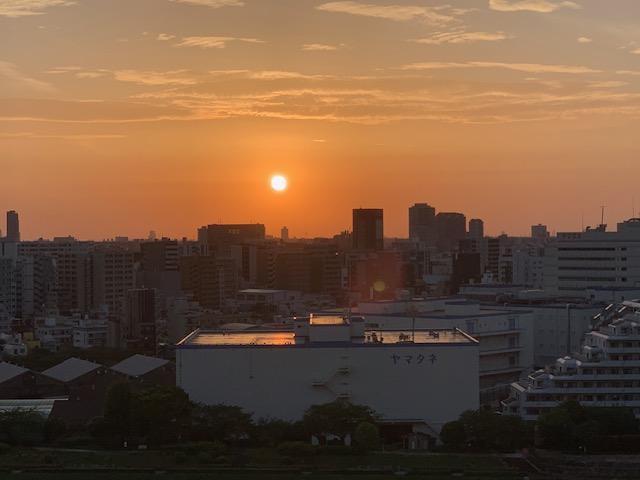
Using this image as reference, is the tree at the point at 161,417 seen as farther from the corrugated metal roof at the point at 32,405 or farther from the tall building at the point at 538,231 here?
the tall building at the point at 538,231

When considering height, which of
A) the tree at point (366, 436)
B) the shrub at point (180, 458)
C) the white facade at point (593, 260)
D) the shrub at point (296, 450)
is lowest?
the shrub at point (180, 458)

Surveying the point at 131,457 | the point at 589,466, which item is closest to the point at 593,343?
the point at 589,466

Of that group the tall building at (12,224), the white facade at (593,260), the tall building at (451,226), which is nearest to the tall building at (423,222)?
the tall building at (451,226)

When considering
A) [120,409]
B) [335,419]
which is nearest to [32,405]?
[120,409]

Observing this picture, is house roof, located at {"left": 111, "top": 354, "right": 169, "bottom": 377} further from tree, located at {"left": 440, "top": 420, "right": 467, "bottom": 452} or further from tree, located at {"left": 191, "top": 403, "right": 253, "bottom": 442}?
tree, located at {"left": 440, "top": 420, "right": 467, "bottom": 452}

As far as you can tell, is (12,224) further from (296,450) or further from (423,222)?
(296,450)

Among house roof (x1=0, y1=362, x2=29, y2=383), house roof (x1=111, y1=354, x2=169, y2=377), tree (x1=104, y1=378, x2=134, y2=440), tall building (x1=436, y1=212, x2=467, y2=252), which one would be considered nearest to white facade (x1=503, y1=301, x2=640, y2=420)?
tree (x1=104, y1=378, x2=134, y2=440)

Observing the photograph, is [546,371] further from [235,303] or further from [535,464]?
[235,303]
